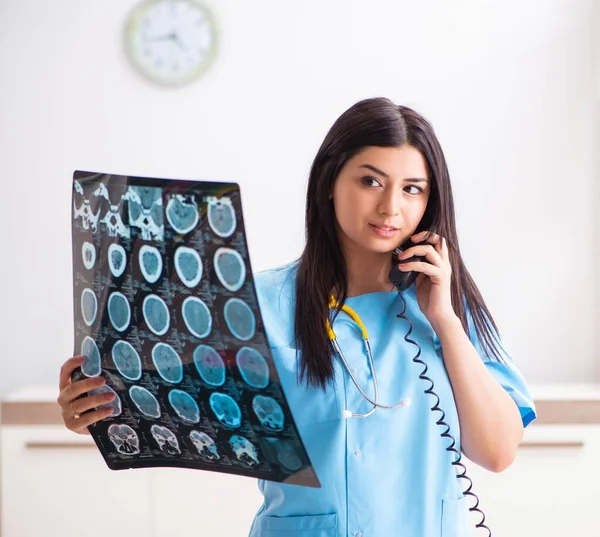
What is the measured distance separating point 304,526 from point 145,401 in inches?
12.4

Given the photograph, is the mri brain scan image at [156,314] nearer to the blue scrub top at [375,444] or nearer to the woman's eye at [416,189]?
the blue scrub top at [375,444]

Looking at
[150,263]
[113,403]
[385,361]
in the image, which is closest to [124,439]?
[113,403]

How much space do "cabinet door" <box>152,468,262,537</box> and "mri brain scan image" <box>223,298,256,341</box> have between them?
1.87 meters

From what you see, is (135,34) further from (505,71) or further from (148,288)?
(148,288)

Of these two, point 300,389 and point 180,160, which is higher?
point 180,160

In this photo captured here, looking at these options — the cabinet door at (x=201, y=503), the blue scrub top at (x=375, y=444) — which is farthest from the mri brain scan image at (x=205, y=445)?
the cabinet door at (x=201, y=503)

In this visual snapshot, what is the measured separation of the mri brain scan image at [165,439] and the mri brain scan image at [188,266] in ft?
0.74

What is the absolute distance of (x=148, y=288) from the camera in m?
0.94

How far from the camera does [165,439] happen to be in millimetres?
1022

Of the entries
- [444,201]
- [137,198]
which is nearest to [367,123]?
[444,201]

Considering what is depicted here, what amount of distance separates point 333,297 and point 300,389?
0.52 feet

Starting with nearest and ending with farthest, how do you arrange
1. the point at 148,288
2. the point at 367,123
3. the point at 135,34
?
the point at 148,288 → the point at 367,123 → the point at 135,34

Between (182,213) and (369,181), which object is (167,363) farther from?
(369,181)

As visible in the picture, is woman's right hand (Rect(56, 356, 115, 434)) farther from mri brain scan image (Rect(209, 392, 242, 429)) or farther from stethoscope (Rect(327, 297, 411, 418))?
stethoscope (Rect(327, 297, 411, 418))
